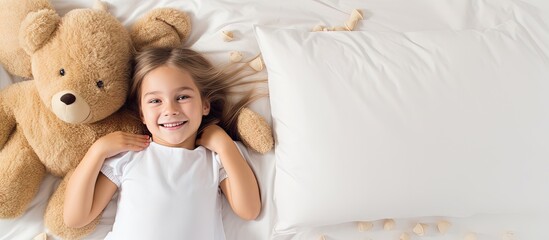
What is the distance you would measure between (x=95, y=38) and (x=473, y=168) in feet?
2.71

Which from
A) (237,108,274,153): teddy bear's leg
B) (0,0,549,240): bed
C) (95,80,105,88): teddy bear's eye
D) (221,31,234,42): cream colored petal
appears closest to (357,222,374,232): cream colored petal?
(0,0,549,240): bed

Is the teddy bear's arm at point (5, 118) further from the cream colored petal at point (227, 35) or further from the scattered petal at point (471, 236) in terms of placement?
the scattered petal at point (471, 236)

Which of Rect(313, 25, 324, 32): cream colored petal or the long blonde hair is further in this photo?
Rect(313, 25, 324, 32): cream colored petal

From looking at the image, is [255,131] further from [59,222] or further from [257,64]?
[59,222]

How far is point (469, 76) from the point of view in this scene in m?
1.03

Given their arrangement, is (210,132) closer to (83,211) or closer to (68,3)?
(83,211)

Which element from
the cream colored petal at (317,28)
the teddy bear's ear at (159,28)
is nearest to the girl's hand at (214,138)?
the teddy bear's ear at (159,28)

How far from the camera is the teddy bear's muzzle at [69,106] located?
0.97 meters

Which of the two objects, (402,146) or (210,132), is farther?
(210,132)

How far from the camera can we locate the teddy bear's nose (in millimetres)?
972

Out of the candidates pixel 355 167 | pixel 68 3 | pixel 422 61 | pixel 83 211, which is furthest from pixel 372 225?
pixel 68 3

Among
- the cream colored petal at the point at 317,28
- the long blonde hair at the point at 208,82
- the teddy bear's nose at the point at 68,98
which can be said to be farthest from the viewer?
the cream colored petal at the point at 317,28

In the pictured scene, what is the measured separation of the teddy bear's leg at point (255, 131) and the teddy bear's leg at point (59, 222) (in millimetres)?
370

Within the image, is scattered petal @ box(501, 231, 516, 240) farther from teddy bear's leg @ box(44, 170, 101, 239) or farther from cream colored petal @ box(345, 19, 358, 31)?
teddy bear's leg @ box(44, 170, 101, 239)
